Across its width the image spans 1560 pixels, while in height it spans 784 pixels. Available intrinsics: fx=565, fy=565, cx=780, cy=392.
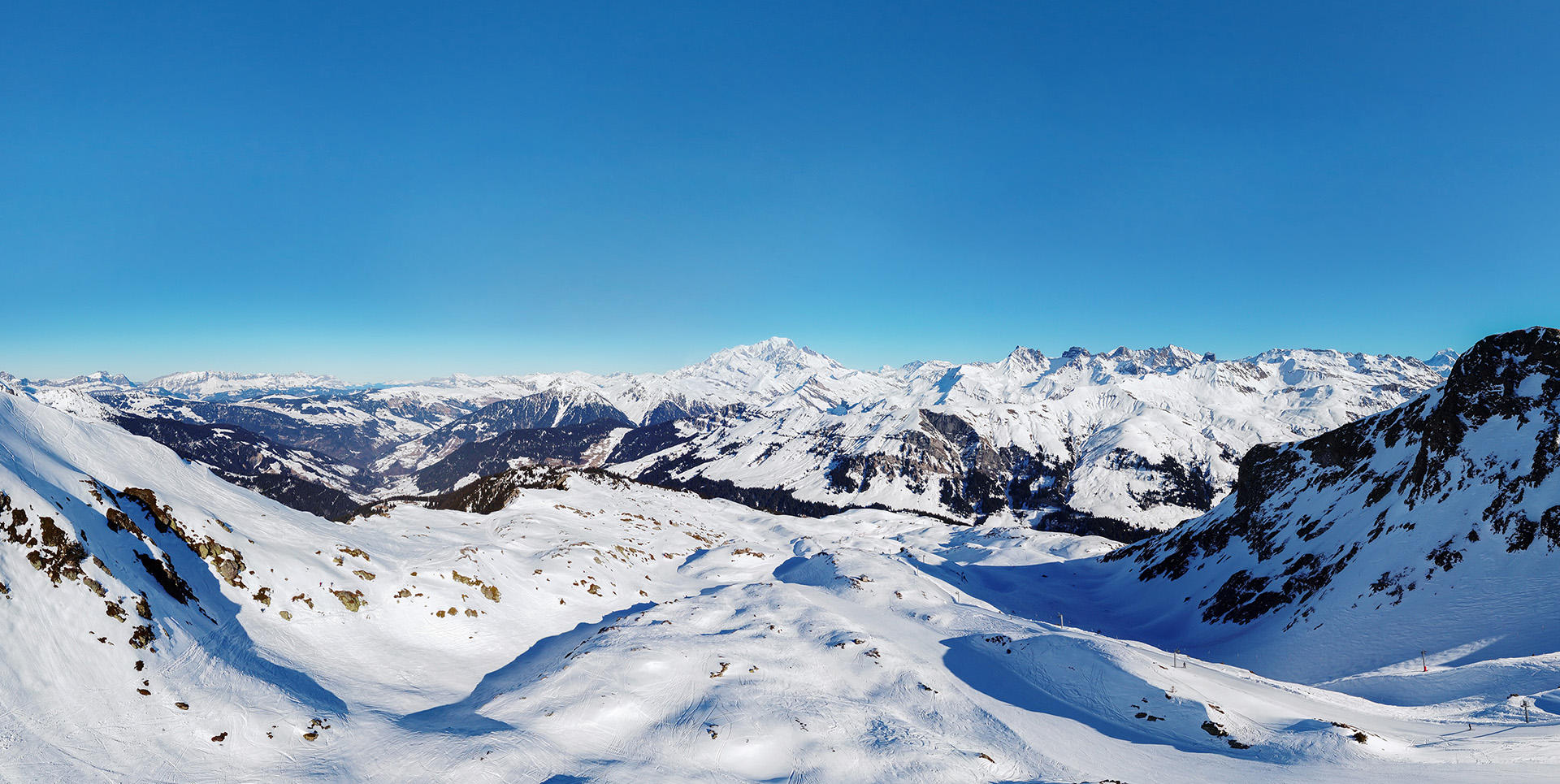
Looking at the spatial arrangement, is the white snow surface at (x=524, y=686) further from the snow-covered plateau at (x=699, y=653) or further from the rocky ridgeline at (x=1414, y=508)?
the rocky ridgeline at (x=1414, y=508)

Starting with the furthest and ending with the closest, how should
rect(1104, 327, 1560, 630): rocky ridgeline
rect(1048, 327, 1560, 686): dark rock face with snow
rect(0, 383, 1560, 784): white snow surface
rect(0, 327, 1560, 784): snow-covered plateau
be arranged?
1. rect(1104, 327, 1560, 630): rocky ridgeline
2. rect(1048, 327, 1560, 686): dark rock face with snow
3. rect(0, 327, 1560, 784): snow-covered plateau
4. rect(0, 383, 1560, 784): white snow surface

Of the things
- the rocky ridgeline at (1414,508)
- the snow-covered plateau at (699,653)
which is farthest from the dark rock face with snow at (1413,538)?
the snow-covered plateau at (699,653)

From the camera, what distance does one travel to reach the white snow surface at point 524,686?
14312 millimetres

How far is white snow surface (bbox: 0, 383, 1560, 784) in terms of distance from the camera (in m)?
14.3

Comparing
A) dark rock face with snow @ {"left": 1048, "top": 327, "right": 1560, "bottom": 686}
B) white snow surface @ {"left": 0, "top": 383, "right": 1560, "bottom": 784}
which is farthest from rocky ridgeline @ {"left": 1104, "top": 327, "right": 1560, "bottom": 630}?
white snow surface @ {"left": 0, "top": 383, "right": 1560, "bottom": 784}

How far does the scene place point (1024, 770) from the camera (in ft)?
57.8

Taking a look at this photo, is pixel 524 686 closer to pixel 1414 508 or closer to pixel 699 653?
pixel 699 653

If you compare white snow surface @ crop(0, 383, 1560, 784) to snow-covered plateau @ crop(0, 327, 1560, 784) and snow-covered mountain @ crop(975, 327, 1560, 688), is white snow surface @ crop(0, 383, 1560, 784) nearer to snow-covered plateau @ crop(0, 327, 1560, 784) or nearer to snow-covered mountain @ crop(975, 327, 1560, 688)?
snow-covered plateau @ crop(0, 327, 1560, 784)

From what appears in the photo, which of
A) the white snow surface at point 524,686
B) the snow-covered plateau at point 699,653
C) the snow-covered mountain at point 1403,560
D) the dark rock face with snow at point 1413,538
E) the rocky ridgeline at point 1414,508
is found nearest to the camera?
the white snow surface at point 524,686

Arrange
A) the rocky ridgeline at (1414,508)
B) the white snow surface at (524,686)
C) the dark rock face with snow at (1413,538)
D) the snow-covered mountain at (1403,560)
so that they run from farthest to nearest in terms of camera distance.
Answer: the rocky ridgeline at (1414,508), the dark rock face with snow at (1413,538), the snow-covered mountain at (1403,560), the white snow surface at (524,686)

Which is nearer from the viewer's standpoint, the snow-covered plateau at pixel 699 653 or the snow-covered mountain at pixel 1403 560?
the snow-covered plateau at pixel 699 653

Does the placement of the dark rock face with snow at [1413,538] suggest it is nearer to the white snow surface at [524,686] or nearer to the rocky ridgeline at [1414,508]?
the rocky ridgeline at [1414,508]

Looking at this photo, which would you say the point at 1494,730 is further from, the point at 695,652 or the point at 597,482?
the point at 597,482

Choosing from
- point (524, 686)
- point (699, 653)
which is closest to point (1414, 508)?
point (699, 653)
